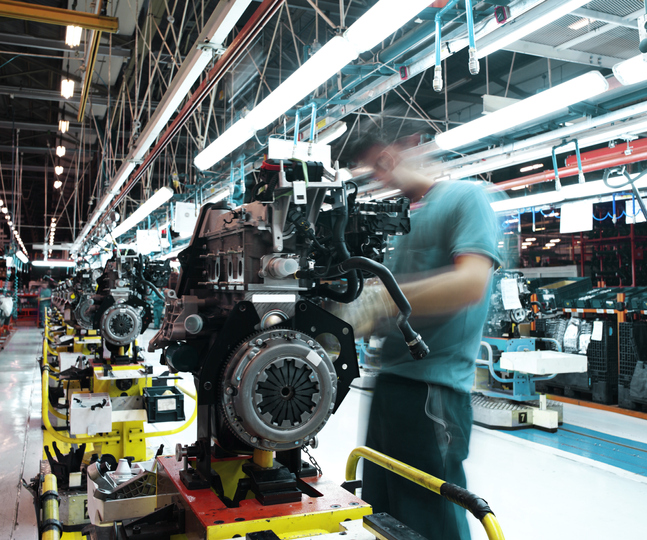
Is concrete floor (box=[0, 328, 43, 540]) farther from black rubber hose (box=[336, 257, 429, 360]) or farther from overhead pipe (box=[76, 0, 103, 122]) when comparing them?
overhead pipe (box=[76, 0, 103, 122])

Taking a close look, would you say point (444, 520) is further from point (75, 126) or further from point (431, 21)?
point (75, 126)

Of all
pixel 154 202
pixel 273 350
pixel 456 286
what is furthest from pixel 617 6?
pixel 154 202

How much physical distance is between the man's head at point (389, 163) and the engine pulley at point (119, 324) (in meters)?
3.38

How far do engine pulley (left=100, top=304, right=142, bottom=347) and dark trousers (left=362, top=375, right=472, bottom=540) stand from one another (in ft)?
11.0

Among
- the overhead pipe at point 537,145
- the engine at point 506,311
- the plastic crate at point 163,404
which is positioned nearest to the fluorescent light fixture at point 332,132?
the overhead pipe at point 537,145

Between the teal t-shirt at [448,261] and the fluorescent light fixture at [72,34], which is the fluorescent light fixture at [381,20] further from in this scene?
the fluorescent light fixture at [72,34]

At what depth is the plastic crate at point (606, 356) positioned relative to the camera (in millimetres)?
6938

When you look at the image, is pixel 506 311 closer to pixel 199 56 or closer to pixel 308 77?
pixel 308 77

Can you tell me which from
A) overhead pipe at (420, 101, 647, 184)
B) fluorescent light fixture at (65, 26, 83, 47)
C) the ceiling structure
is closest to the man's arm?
the ceiling structure

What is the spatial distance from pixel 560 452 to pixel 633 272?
481 cm

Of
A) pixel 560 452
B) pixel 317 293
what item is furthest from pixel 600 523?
pixel 317 293

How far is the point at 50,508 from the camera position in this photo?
177 centimetres

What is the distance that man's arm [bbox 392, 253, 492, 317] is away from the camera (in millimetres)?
1670

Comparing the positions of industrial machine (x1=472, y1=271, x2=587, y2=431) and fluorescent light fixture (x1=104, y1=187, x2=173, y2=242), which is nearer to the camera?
industrial machine (x1=472, y1=271, x2=587, y2=431)
